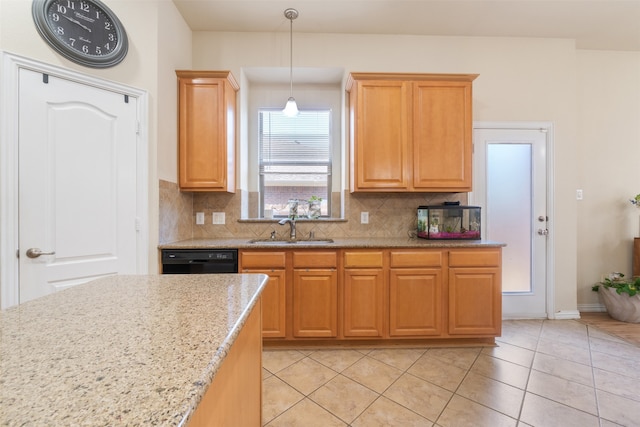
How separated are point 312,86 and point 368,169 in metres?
1.33

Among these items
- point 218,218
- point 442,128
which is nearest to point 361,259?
point 442,128

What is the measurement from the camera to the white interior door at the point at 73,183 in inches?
66.7

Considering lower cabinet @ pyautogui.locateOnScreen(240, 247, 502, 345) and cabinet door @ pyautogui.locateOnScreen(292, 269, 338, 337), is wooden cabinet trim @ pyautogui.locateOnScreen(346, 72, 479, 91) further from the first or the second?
cabinet door @ pyautogui.locateOnScreen(292, 269, 338, 337)

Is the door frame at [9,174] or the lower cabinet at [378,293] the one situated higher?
the door frame at [9,174]

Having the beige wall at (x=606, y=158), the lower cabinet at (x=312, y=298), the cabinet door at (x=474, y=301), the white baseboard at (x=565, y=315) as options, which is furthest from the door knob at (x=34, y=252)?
the beige wall at (x=606, y=158)

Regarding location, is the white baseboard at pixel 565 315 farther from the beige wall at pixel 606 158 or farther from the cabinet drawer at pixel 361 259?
the cabinet drawer at pixel 361 259

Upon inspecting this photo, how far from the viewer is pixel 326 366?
209 centimetres

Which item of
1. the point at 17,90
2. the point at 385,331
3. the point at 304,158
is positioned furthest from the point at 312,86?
the point at 385,331

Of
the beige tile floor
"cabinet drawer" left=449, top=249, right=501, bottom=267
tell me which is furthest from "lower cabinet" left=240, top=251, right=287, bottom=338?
"cabinet drawer" left=449, top=249, right=501, bottom=267

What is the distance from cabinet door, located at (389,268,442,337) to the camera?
2334 mm

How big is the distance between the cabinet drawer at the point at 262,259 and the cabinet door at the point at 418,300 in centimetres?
96

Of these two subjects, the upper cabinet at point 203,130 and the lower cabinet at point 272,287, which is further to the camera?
the upper cabinet at point 203,130

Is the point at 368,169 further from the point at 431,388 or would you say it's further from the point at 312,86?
the point at 431,388

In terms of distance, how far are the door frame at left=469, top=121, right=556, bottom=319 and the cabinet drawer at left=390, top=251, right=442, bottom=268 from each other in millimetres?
1008
